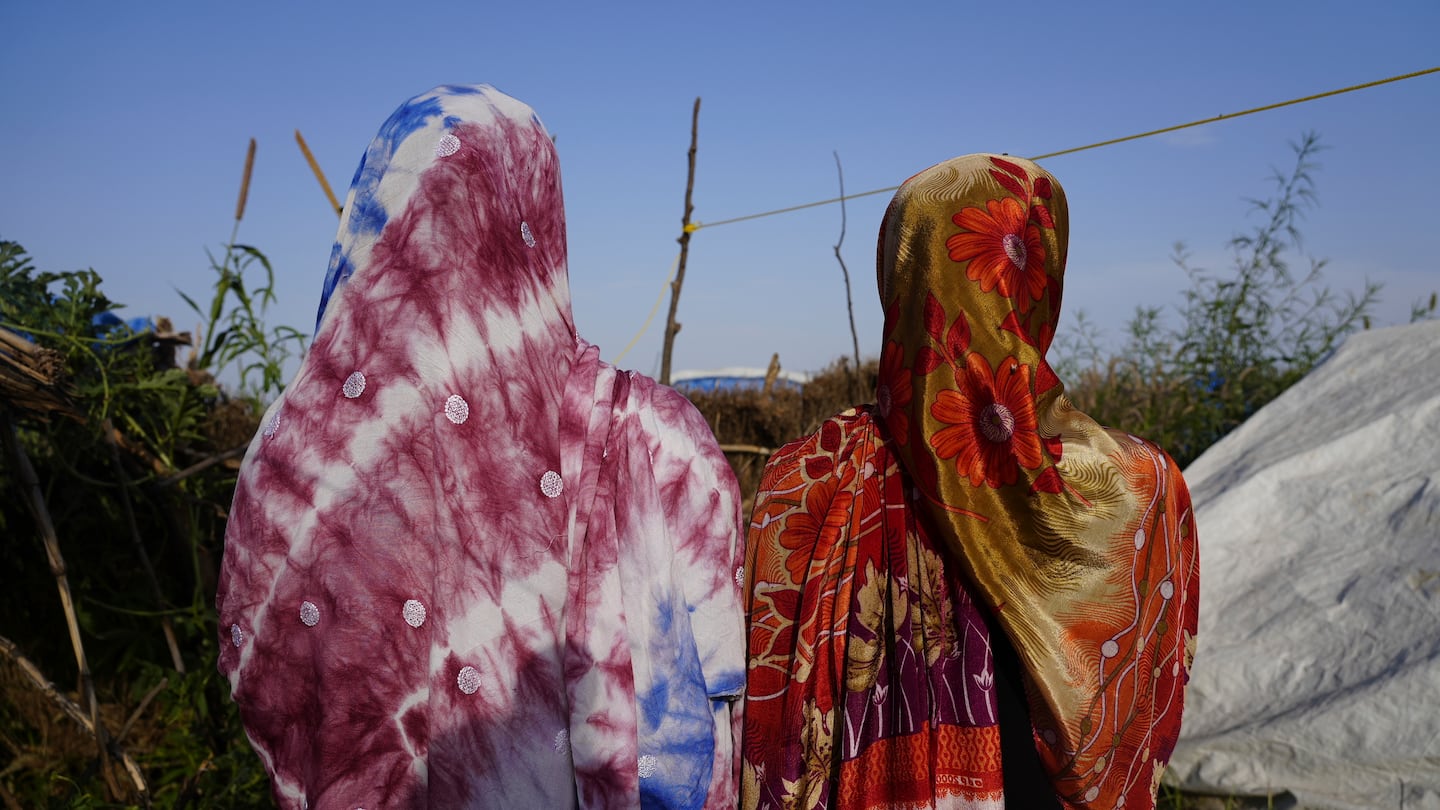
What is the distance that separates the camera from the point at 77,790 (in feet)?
8.36

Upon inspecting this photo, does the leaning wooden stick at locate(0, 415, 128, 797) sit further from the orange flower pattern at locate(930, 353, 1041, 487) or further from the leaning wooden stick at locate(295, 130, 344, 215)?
the orange flower pattern at locate(930, 353, 1041, 487)

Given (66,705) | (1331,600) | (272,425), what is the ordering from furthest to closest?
1. (1331,600)
2. (66,705)
3. (272,425)

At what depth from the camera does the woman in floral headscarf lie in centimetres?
180

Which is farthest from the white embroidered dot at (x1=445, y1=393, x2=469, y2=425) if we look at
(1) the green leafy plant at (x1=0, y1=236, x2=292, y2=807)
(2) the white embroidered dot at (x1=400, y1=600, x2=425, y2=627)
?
(1) the green leafy plant at (x1=0, y1=236, x2=292, y2=807)

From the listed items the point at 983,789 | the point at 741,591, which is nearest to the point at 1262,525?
the point at 983,789

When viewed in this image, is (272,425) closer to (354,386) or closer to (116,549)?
(354,386)

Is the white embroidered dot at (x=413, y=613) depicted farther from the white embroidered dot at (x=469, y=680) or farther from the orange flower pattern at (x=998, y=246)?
the orange flower pattern at (x=998, y=246)

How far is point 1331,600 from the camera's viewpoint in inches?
→ 110

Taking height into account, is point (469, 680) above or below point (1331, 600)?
above

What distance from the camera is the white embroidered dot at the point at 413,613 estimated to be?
161 centimetres

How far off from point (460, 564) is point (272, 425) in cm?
41

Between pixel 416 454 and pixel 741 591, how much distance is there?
61 cm

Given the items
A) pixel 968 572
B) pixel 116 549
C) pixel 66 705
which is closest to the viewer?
pixel 968 572

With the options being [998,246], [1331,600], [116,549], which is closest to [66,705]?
[116,549]
